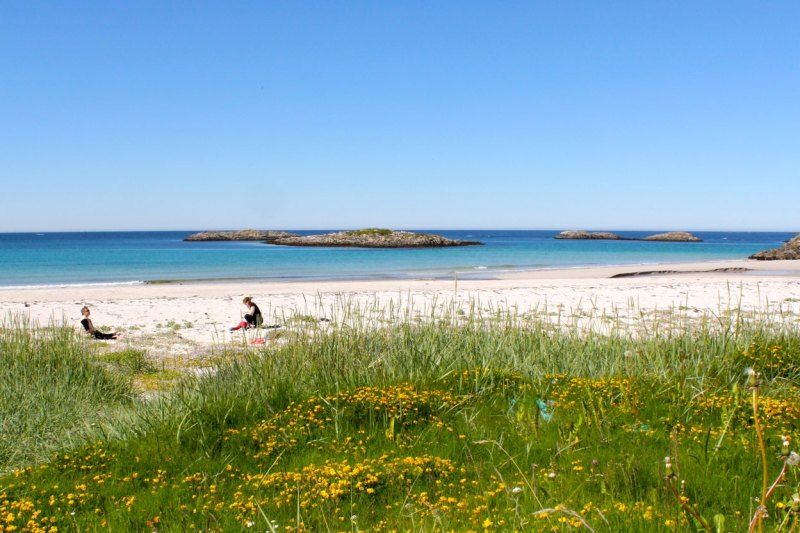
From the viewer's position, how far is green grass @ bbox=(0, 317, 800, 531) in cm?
362

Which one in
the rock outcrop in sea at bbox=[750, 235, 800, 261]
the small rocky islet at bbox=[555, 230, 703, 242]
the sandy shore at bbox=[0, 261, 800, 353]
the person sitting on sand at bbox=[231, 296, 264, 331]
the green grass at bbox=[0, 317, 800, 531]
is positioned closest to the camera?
the green grass at bbox=[0, 317, 800, 531]

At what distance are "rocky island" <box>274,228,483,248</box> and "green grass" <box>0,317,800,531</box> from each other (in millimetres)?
88580

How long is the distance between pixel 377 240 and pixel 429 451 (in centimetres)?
9313

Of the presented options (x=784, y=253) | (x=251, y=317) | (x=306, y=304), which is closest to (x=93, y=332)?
(x=251, y=317)

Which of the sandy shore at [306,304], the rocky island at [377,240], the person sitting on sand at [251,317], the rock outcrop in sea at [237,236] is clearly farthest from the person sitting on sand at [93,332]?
the rock outcrop in sea at [237,236]

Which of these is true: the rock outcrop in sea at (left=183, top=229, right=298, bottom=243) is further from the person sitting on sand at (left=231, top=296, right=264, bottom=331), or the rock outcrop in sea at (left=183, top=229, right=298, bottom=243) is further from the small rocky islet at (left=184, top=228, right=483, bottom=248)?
the person sitting on sand at (left=231, top=296, right=264, bottom=331)

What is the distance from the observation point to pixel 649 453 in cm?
441

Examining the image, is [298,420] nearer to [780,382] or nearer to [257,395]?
[257,395]

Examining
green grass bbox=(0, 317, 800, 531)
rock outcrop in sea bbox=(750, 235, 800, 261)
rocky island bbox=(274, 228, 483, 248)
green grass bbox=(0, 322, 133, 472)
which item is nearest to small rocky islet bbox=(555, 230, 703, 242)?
rocky island bbox=(274, 228, 483, 248)

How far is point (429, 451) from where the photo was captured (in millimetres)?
4676

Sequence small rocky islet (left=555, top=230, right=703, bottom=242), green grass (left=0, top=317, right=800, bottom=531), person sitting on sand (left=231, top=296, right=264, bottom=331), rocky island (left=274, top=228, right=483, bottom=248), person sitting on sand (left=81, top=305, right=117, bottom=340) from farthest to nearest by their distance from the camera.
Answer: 1. small rocky islet (left=555, top=230, right=703, bottom=242)
2. rocky island (left=274, top=228, right=483, bottom=248)
3. person sitting on sand (left=231, top=296, right=264, bottom=331)
4. person sitting on sand (left=81, top=305, right=117, bottom=340)
5. green grass (left=0, top=317, right=800, bottom=531)

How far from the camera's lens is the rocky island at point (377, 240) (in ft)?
318

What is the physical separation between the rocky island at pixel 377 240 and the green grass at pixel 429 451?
88.6 m

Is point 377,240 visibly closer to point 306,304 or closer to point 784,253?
point 784,253
